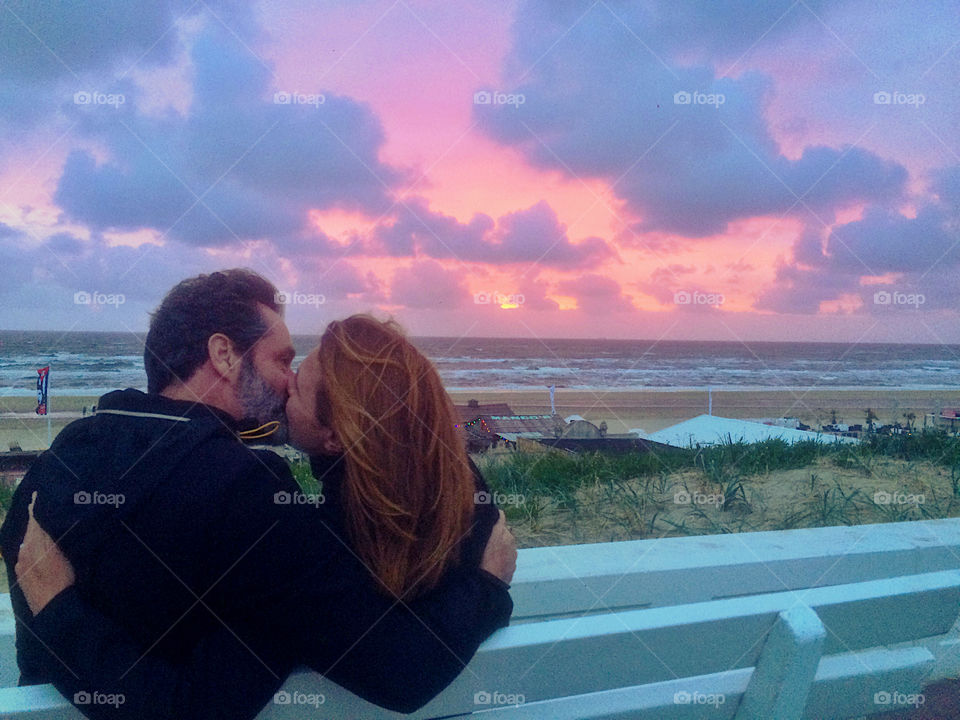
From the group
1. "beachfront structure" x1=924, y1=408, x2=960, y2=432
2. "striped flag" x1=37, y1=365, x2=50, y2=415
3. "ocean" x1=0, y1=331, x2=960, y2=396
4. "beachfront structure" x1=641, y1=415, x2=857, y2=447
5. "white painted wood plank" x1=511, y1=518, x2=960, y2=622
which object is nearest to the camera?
"white painted wood plank" x1=511, y1=518, x2=960, y2=622

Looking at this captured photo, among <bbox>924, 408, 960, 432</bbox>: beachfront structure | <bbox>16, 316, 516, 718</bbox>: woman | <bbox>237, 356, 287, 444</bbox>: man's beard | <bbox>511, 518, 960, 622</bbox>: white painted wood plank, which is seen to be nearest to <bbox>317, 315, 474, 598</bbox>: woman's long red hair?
<bbox>16, 316, 516, 718</bbox>: woman

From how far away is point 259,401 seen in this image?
57.3 inches

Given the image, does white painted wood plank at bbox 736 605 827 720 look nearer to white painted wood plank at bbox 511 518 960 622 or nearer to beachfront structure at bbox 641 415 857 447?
white painted wood plank at bbox 511 518 960 622

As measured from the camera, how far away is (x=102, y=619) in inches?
43.2

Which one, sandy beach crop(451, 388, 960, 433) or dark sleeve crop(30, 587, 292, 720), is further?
sandy beach crop(451, 388, 960, 433)

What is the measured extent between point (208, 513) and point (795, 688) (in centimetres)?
101

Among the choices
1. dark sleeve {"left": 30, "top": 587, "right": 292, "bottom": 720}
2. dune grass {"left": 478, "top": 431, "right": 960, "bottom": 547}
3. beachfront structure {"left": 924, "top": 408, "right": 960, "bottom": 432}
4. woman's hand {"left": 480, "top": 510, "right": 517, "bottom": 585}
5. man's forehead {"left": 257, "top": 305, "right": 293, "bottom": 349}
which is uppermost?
man's forehead {"left": 257, "top": 305, "right": 293, "bottom": 349}

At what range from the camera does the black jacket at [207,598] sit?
107cm

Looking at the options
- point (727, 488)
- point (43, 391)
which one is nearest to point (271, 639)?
point (727, 488)

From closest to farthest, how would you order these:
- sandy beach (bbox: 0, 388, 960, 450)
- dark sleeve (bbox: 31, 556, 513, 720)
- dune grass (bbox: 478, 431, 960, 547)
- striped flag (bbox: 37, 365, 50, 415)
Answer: dark sleeve (bbox: 31, 556, 513, 720)
dune grass (bbox: 478, 431, 960, 547)
striped flag (bbox: 37, 365, 50, 415)
sandy beach (bbox: 0, 388, 960, 450)

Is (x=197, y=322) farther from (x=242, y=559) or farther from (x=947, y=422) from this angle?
(x=947, y=422)

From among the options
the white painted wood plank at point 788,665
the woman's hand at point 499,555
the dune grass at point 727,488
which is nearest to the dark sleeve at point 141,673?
the woman's hand at point 499,555

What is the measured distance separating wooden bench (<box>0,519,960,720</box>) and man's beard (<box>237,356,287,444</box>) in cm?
51

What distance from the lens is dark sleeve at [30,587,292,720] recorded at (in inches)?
40.8
